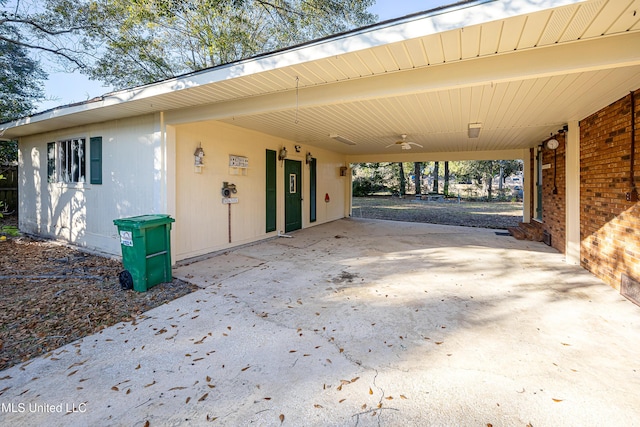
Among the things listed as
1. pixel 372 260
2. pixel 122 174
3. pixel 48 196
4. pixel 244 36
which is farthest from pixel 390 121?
pixel 48 196

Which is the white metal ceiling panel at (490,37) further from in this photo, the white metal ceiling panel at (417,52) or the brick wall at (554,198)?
Answer: the brick wall at (554,198)

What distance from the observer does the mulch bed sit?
2.72 metres

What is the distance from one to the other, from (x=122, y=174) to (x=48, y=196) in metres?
3.29

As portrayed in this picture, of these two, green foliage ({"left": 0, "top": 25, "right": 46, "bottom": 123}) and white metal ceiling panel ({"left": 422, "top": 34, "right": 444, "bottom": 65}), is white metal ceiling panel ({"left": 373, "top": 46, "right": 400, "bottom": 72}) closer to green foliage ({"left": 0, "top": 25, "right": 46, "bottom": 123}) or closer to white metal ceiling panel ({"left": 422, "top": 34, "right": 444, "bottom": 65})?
white metal ceiling panel ({"left": 422, "top": 34, "right": 444, "bottom": 65})

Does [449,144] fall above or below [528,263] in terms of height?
above

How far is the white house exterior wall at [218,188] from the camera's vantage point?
546cm

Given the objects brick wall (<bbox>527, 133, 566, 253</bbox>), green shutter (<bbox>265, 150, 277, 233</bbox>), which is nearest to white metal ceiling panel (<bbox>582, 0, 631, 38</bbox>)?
brick wall (<bbox>527, 133, 566, 253</bbox>)

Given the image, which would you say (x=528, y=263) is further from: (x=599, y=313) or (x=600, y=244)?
(x=599, y=313)

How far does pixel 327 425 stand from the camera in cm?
172

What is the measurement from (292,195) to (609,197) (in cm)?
671

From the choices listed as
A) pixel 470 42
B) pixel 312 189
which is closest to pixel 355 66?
pixel 470 42

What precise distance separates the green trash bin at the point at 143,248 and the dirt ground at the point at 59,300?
0.58 feet

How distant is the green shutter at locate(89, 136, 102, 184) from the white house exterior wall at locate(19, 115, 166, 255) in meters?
0.10

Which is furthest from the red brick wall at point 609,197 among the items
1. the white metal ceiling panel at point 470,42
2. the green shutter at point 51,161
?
the green shutter at point 51,161
